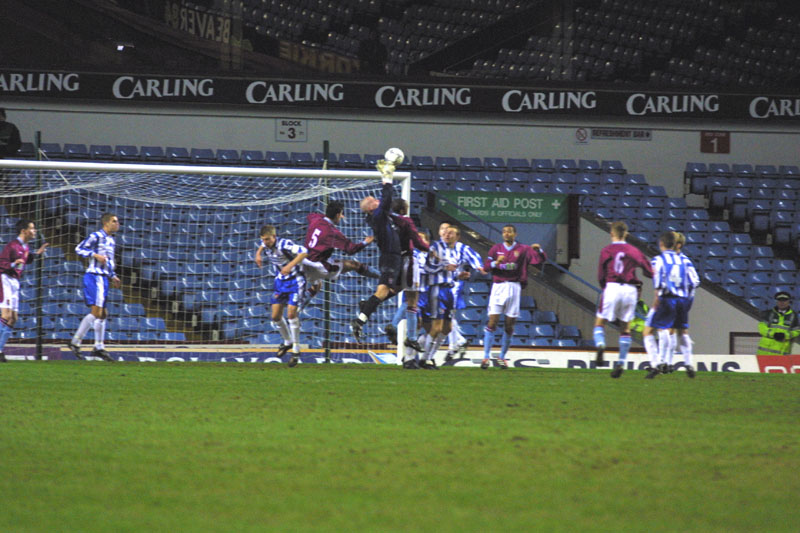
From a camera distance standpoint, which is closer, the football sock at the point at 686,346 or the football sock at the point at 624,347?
the football sock at the point at 624,347

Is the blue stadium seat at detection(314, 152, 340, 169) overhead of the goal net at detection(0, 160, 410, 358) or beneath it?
overhead

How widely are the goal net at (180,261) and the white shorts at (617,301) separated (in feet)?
12.4

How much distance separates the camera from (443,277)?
40.6 ft

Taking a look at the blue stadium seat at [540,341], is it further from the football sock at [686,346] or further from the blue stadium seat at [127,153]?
the blue stadium seat at [127,153]

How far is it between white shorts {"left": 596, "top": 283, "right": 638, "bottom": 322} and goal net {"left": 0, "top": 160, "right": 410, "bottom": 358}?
377 cm

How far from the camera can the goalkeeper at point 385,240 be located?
10.8 metres

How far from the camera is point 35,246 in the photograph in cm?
1417

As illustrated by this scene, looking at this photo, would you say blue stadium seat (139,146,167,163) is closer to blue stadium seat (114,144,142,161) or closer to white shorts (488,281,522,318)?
blue stadium seat (114,144,142,161)

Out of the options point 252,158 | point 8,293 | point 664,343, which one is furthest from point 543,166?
point 8,293

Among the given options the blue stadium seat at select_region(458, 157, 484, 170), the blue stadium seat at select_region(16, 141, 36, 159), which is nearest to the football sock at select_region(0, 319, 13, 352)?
the blue stadium seat at select_region(16, 141, 36, 159)

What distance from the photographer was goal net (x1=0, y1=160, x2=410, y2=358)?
47.0ft

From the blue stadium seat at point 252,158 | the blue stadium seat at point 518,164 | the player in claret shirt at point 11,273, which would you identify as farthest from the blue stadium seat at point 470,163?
the player in claret shirt at point 11,273

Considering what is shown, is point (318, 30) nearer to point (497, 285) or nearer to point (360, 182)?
point (360, 182)

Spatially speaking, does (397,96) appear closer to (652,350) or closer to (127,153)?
(127,153)
